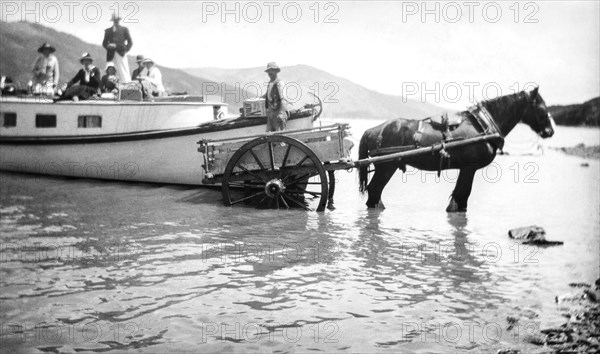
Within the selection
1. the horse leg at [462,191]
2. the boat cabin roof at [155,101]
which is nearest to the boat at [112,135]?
the boat cabin roof at [155,101]

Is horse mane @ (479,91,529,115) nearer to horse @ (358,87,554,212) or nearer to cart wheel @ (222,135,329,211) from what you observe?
horse @ (358,87,554,212)

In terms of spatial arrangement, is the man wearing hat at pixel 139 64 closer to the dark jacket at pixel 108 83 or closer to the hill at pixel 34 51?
the dark jacket at pixel 108 83

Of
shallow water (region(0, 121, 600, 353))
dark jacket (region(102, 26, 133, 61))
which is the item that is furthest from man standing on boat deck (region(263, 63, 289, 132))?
dark jacket (region(102, 26, 133, 61))

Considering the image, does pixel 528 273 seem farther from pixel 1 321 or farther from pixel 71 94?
pixel 71 94

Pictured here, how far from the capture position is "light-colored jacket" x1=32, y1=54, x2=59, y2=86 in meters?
14.5

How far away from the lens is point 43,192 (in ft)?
38.8

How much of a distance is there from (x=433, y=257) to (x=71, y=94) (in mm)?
10519

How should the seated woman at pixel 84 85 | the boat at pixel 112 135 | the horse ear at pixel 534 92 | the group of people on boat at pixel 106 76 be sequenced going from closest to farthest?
the horse ear at pixel 534 92, the boat at pixel 112 135, the group of people on boat at pixel 106 76, the seated woman at pixel 84 85

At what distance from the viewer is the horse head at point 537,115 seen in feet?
35.2

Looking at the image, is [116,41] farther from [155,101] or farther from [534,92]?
[534,92]

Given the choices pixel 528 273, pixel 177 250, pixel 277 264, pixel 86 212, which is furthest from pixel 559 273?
pixel 86 212

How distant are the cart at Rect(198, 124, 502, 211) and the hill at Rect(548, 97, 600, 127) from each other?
144 cm

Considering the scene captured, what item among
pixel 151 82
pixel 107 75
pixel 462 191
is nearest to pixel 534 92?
pixel 462 191

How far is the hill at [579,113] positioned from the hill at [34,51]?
14263mm
